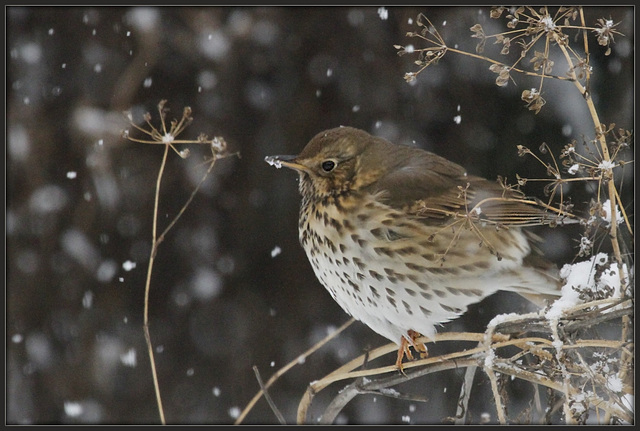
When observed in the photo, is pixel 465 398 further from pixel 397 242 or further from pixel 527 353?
pixel 397 242

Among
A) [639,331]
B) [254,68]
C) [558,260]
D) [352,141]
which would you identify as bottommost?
[558,260]

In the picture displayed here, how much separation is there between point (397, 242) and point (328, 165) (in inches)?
15.8

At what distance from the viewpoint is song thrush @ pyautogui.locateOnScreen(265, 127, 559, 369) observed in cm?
273

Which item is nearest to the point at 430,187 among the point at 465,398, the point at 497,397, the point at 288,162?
the point at 288,162

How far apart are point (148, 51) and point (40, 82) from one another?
0.78 m

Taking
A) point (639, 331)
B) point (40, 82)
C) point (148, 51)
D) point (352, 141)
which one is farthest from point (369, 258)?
point (40, 82)

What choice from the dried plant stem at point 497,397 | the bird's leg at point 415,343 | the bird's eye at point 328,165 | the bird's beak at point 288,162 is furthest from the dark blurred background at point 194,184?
the dried plant stem at point 497,397

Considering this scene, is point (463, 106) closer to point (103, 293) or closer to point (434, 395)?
point (434, 395)

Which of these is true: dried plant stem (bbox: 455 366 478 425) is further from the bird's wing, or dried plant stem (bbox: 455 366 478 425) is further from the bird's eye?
the bird's eye

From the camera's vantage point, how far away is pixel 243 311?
5.43m

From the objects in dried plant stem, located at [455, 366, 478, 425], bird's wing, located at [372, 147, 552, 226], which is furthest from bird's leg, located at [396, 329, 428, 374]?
bird's wing, located at [372, 147, 552, 226]

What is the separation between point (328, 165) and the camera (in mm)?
2838

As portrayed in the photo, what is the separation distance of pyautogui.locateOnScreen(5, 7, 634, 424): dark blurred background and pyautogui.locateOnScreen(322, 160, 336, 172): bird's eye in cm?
204

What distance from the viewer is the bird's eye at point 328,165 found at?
2.82m
